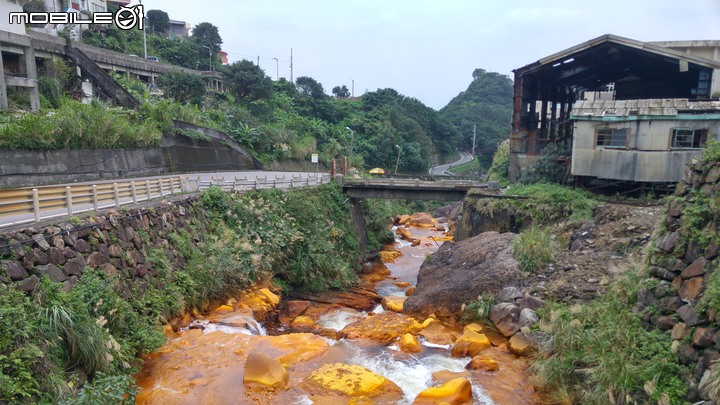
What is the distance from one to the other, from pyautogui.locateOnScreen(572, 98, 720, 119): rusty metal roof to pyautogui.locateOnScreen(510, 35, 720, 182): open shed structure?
0.04 meters

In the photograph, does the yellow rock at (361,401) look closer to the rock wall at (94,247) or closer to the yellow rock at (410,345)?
the yellow rock at (410,345)

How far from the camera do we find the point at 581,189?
22.8 meters

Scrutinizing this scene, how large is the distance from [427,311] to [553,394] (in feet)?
20.2

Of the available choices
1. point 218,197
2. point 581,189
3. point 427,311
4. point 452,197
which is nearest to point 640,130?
point 581,189

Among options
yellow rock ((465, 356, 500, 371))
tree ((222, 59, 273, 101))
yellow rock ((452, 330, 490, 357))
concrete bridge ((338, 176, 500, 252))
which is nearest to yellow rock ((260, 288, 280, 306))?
yellow rock ((452, 330, 490, 357))

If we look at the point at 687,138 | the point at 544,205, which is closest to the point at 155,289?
the point at 544,205

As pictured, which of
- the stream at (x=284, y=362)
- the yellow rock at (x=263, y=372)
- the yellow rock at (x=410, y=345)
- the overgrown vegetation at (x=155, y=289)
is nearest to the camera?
the overgrown vegetation at (x=155, y=289)

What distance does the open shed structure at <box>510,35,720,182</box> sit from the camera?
2038 cm

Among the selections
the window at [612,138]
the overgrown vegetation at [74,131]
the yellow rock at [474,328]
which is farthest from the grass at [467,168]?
the yellow rock at [474,328]

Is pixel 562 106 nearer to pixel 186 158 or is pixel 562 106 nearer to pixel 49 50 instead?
pixel 186 158

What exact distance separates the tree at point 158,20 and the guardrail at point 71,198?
58.0m

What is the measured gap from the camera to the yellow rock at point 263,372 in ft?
35.7

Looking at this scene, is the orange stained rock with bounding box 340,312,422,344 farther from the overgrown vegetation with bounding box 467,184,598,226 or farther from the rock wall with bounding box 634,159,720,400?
the overgrown vegetation with bounding box 467,184,598,226

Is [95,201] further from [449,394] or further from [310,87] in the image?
[310,87]
